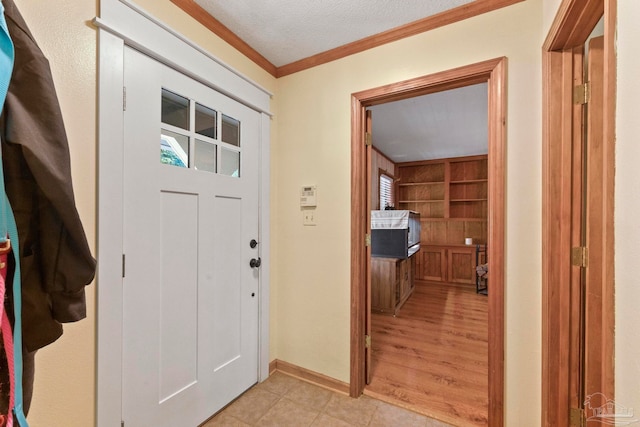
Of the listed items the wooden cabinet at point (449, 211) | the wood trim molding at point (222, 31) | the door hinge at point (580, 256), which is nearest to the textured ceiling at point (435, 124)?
the wooden cabinet at point (449, 211)

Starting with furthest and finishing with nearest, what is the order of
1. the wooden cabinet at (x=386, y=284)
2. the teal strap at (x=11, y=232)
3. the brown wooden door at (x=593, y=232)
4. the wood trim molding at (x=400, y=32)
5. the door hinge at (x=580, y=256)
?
1. the wooden cabinet at (x=386, y=284)
2. the wood trim molding at (x=400, y=32)
3. the door hinge at (x=580, y=256)
4. the brown wooden door at (x=593, y=232)
5. the teal strap at (x=11, y=232)

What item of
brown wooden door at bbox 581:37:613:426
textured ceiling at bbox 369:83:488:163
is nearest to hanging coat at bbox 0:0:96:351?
brown wooden door at bbox 581:37:613:426

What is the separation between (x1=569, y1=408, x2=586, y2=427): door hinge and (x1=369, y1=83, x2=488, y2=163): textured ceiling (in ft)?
8.24

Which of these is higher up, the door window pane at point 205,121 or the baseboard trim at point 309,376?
the door window pane at point 205,121

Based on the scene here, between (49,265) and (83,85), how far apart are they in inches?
36.5

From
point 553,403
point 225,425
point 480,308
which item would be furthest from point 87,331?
point 480,308

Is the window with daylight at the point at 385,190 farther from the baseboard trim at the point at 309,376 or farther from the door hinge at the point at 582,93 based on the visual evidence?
the door hinge at the point at 582,93

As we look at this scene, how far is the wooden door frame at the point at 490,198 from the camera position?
1.50 metres

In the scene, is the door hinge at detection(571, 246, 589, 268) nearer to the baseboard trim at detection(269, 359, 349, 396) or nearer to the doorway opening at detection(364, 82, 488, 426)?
the doorway opening at detection(364, 82, 488, 426)

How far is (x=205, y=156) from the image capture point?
5.56 ft

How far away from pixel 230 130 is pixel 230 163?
0.23 meters

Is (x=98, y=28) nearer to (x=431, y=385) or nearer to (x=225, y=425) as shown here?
(x=225, y=425)

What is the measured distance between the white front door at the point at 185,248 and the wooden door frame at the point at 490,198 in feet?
2.40

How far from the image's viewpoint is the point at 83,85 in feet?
3.82
